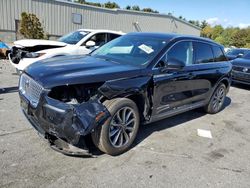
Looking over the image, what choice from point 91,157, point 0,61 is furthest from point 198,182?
point 0,61

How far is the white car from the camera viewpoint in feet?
22.0

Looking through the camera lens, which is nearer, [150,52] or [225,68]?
[150,52]

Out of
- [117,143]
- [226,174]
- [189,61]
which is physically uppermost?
[189,61]

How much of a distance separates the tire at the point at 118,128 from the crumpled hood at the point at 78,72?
0.39 metres

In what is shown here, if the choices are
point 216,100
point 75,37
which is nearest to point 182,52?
point 216,100

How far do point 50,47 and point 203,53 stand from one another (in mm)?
4617

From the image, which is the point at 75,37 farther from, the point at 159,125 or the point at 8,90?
the point at 159,125

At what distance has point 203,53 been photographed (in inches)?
209

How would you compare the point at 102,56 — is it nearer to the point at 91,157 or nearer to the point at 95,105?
the point at 95,105

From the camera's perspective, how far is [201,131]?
5.02 m

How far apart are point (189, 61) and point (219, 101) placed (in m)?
2.12

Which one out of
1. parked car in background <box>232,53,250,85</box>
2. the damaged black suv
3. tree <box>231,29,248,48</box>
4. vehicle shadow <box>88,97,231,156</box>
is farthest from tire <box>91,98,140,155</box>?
tree <box>231,29,248,48</box>

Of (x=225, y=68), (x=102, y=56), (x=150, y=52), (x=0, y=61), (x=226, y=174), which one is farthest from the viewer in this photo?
(x=0, y=61)

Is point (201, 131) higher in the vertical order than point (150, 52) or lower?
lower
